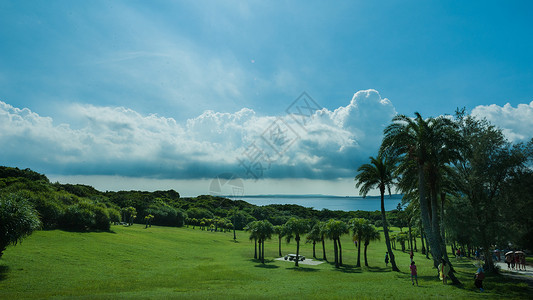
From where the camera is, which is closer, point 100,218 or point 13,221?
point 13,221

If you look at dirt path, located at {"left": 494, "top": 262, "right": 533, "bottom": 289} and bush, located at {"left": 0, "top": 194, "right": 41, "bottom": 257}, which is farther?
dirt path, located at {"left": 494, "top": 262, "right": 533, "bottom": 289}

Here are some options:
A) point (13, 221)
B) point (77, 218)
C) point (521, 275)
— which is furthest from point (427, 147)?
point (77, 218)

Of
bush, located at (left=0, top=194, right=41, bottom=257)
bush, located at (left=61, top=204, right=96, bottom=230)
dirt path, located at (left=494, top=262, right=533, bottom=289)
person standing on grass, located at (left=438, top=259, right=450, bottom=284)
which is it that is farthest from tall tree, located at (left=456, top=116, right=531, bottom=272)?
bush, located at (left=61, top=204, right=96, bottom=230)

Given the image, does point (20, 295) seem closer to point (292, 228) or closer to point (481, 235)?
point (292, 228)

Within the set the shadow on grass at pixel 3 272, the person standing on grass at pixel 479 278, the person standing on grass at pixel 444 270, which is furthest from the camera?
the shadow on grass at pixel 3 272

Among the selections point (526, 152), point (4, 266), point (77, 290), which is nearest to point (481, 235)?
point (526, 152)

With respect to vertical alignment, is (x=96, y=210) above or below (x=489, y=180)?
below

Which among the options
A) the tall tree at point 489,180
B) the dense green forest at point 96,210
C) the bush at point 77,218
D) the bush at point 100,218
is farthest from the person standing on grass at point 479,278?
the bush at point 100,218

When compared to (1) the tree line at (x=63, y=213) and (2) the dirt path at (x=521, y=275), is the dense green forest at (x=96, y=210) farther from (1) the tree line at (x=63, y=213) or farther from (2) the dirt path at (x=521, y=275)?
(2) the dirt path at (x=521, y=275)

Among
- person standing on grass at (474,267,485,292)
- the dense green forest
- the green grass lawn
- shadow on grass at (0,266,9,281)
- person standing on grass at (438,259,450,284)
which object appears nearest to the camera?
person standing on grass at (474,267,485,292)

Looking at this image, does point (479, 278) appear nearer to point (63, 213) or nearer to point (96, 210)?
point (63, 213)

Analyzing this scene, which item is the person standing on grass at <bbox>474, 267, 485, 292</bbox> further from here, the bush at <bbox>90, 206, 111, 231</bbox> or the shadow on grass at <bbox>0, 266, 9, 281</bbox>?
the bush at <bbox>90, 206, 111, 231</bbox>

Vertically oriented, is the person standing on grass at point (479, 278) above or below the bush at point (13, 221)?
below

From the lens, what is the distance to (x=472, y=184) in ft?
99.4
